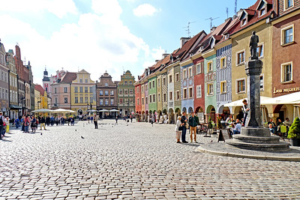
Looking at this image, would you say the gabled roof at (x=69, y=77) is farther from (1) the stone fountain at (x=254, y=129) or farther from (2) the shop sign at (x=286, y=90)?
(1) the stone fountain at (x=254, y=129)

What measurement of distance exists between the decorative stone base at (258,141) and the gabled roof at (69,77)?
78.7 m

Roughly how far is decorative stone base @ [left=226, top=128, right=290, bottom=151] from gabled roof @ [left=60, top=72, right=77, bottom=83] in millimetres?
78727

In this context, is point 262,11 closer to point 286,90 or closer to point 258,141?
point 286,90

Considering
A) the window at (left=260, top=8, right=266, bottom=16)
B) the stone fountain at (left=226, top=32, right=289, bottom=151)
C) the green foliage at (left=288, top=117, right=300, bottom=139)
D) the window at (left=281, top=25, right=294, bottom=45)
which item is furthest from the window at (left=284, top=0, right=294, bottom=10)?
the green foliage at (left=288, top=117, right=300, bottom=139)

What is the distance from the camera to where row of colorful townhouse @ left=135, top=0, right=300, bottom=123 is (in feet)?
65.9

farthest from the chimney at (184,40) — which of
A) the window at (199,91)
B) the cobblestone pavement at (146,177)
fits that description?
the cobblestone pavement at (146,177)

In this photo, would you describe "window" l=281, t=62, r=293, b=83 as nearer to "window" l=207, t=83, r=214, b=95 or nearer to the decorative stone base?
the decorative stone base

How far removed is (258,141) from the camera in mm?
11688

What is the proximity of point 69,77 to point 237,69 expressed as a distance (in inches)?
2692

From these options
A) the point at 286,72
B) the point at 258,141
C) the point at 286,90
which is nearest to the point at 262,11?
the point at 286,72

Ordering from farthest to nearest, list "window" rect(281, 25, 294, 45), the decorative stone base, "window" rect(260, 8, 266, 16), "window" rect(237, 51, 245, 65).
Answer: "window" rect(237, 51, 245, 65)
"window" rect(260, 8, 266, 16)
"window" rect(281, 25, 294, 45)
the decorative stone base

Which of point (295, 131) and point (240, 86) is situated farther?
point (240, 86)

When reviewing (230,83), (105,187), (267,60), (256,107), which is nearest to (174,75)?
(230,83)

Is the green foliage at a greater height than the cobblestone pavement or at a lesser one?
greater
